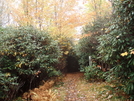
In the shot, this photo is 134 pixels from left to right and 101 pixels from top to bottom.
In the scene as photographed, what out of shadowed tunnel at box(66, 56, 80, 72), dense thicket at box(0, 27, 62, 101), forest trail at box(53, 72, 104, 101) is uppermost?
dense thicket at box(0, 27, 62, 101)

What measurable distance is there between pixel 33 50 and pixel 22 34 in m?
1.18

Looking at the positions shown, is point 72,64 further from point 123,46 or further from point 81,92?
point 123,46

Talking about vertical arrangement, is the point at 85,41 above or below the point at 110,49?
above

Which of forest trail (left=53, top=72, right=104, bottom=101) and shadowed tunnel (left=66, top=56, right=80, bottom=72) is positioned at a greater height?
shadowed tunnel (left=66, top=56, right=80, bottom=72)

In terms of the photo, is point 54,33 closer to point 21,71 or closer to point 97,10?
point 97,10

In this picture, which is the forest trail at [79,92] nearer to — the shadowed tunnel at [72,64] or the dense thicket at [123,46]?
the dense thicket at [123,46]

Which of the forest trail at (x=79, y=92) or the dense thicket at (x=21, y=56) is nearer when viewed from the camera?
the forest trail at (x=79, y=92)

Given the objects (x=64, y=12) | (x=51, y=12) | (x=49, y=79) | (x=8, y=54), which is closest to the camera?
(x=8, y=54)

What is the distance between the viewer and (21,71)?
468 centimetres

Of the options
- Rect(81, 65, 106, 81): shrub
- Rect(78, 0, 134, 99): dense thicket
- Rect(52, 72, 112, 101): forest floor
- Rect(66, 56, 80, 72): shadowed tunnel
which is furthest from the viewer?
Rect(66, 56, 80, 72): shadowed tunnel

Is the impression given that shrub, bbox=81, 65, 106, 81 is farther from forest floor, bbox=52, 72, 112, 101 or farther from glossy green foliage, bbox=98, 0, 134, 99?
glossy green foliage, bbox=98, 0, 134, 99

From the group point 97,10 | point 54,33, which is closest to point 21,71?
point 54,33

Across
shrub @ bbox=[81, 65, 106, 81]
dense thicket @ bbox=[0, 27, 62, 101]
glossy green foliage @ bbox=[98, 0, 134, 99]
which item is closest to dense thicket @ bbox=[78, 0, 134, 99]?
glossy green foliage @ bbox=[98, 0, 134, 99]

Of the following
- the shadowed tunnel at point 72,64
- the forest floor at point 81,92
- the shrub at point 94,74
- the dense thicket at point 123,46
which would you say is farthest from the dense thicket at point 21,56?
the shadowed tunnel at point 72,64
